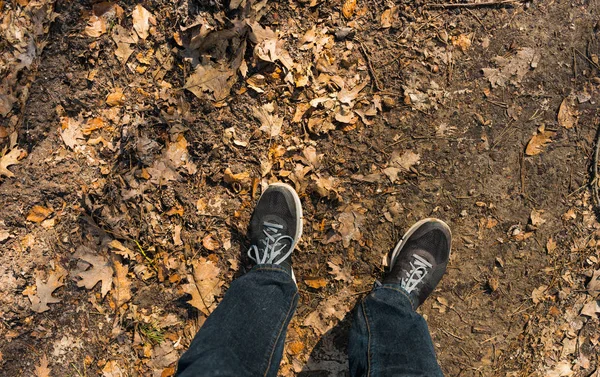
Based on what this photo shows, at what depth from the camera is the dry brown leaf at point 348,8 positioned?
2672 mm

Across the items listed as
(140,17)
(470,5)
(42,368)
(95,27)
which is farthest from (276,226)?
(470,5)

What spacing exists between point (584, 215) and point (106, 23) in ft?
12.8

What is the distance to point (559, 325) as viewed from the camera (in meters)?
2.82

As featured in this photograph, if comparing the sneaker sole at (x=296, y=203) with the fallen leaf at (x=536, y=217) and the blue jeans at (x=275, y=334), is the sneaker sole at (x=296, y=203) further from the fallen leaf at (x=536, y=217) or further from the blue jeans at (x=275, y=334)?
the fallen leaf at (x=536, y=217)

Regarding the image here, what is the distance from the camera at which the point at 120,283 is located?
2.70 metres

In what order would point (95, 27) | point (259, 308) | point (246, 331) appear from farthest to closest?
1. point (95, 27)
2. point (259, 308)
3. point (246, 331)

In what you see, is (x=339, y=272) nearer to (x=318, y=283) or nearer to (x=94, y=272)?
(x=318, y=283)

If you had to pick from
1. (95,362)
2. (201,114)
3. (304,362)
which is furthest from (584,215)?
(95,362)

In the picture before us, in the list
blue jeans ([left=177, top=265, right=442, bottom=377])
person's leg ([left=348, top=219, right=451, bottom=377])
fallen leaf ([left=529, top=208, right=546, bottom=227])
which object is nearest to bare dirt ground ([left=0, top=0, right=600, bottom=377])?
fallen leaf ([left=529, top=208, right=546, bottom=227])

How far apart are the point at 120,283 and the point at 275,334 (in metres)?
1.30

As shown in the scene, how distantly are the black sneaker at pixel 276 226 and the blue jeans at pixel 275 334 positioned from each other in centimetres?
14

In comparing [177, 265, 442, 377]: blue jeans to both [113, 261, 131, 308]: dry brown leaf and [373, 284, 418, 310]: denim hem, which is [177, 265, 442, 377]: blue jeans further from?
[113, 261, 131, 308]: dry brown leaf

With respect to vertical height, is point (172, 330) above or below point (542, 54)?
below

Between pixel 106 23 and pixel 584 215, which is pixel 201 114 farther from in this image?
pixel 584 215
